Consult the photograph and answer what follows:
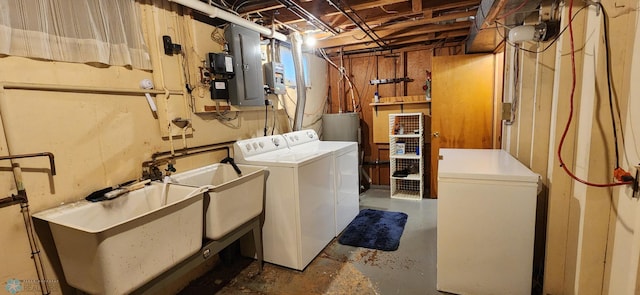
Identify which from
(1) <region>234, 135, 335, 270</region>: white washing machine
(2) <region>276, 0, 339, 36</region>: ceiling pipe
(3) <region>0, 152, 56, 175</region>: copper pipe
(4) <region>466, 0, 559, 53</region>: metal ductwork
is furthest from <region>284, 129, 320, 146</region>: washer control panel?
(4) <region>466, 0, 559, 53</region>: metal ductwork

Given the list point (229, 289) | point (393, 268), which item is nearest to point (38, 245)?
point (229, 289)

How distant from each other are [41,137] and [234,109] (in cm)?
134

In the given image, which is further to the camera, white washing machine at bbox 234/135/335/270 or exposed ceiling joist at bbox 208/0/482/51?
exposed ceiling joist at bbox 208/0/482/51

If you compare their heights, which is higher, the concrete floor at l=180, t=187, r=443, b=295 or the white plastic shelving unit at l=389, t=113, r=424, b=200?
the white plastic shelving unit at l=389, t=113, r=424, b=200

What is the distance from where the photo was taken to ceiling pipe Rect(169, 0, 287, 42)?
2.05m

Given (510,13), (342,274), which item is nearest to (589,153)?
(510,13)

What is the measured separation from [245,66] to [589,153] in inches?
95.4

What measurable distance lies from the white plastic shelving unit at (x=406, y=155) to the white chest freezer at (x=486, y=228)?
2.02m

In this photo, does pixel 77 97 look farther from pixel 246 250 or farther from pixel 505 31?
pixel 505 31

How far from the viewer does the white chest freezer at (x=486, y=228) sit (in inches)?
70.3

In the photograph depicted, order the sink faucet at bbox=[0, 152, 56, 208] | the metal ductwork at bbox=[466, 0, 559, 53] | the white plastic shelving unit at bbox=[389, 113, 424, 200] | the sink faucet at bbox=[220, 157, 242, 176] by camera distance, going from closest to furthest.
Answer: the sink faucet at bbox=[0, 152, 56, 208], the metal ductwork at bbox=[466, 0, 559, 53], the sink faucet at bbox=[220, 157, 242, 176], the white plastic shelving unit at bbox=[389, 113, 424, 200]

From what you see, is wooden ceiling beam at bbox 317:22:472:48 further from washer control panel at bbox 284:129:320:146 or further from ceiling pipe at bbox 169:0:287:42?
washer control panel at bbox 284:129:320:146

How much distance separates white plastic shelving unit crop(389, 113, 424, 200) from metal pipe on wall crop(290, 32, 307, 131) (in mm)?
1438

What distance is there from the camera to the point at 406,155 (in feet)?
13.5
